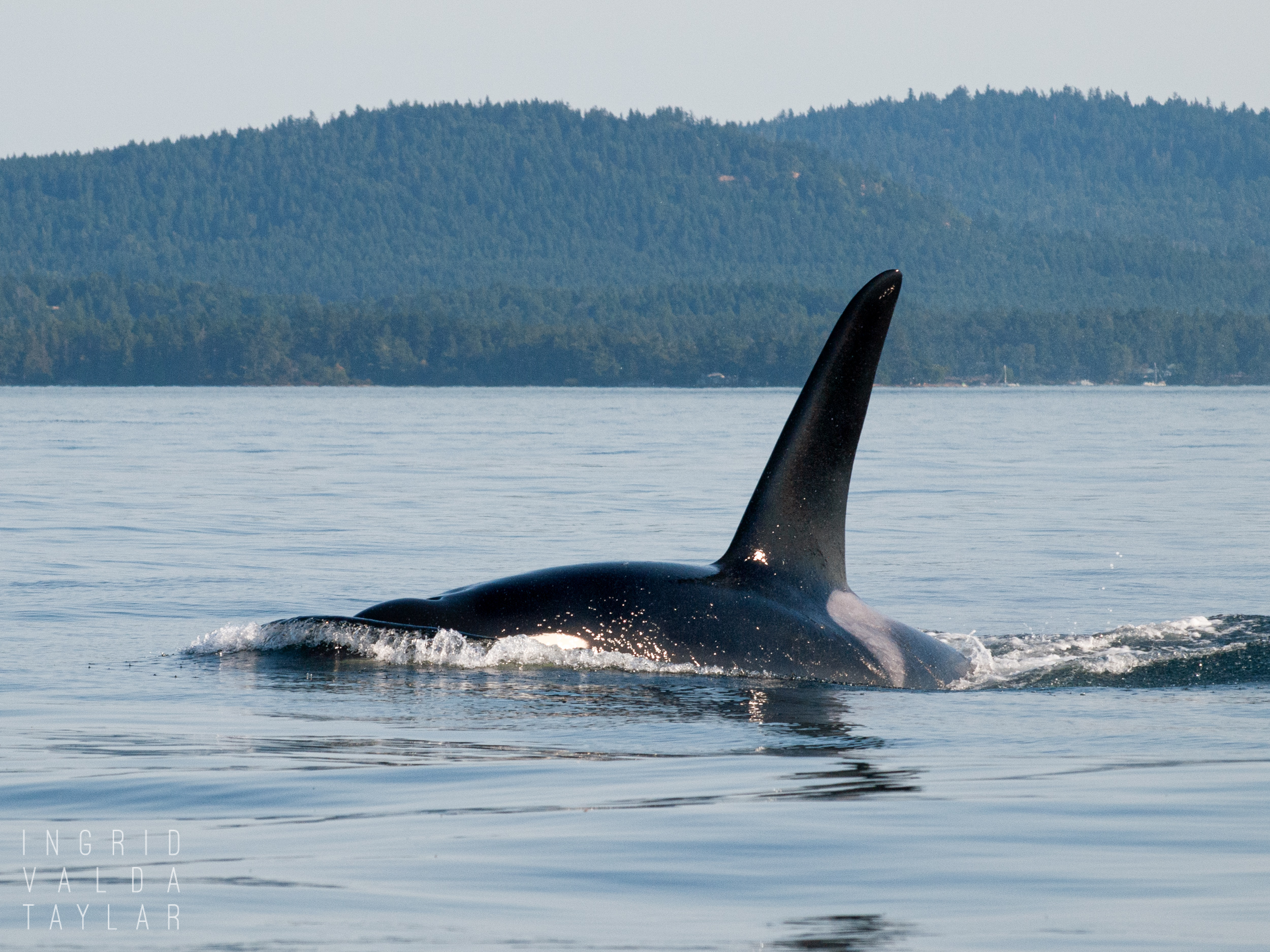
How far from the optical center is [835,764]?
7.71 metres

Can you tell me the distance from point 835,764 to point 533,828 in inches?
68.0

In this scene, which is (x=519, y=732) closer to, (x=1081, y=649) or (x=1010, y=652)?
(x=1010, y=652)

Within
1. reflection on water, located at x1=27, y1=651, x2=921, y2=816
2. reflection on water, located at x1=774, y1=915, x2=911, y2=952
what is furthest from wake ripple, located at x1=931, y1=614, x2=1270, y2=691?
reflection on water, located at x1=774, y1=915, x2=911, y2=952

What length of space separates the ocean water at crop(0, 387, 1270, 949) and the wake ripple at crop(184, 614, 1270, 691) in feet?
0.11

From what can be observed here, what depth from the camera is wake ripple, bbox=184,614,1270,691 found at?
9.82 metres

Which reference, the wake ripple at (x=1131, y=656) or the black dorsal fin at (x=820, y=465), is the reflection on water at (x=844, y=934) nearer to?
the black dorsal fin at (x=820, y=465)

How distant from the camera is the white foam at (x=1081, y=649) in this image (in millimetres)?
11328

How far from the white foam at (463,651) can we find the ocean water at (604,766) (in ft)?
0.08

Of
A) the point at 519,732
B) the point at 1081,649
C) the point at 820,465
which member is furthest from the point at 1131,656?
the point at 519,732

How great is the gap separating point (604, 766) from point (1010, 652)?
5342mm

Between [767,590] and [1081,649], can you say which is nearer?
[767,590]

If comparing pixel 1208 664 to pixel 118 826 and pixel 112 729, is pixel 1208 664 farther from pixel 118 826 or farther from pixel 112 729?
pixel 118 826

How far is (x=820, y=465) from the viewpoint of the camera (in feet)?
32.7

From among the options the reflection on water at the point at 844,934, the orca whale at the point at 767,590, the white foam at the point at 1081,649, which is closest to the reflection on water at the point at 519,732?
the orca whale at the point at 767,590
